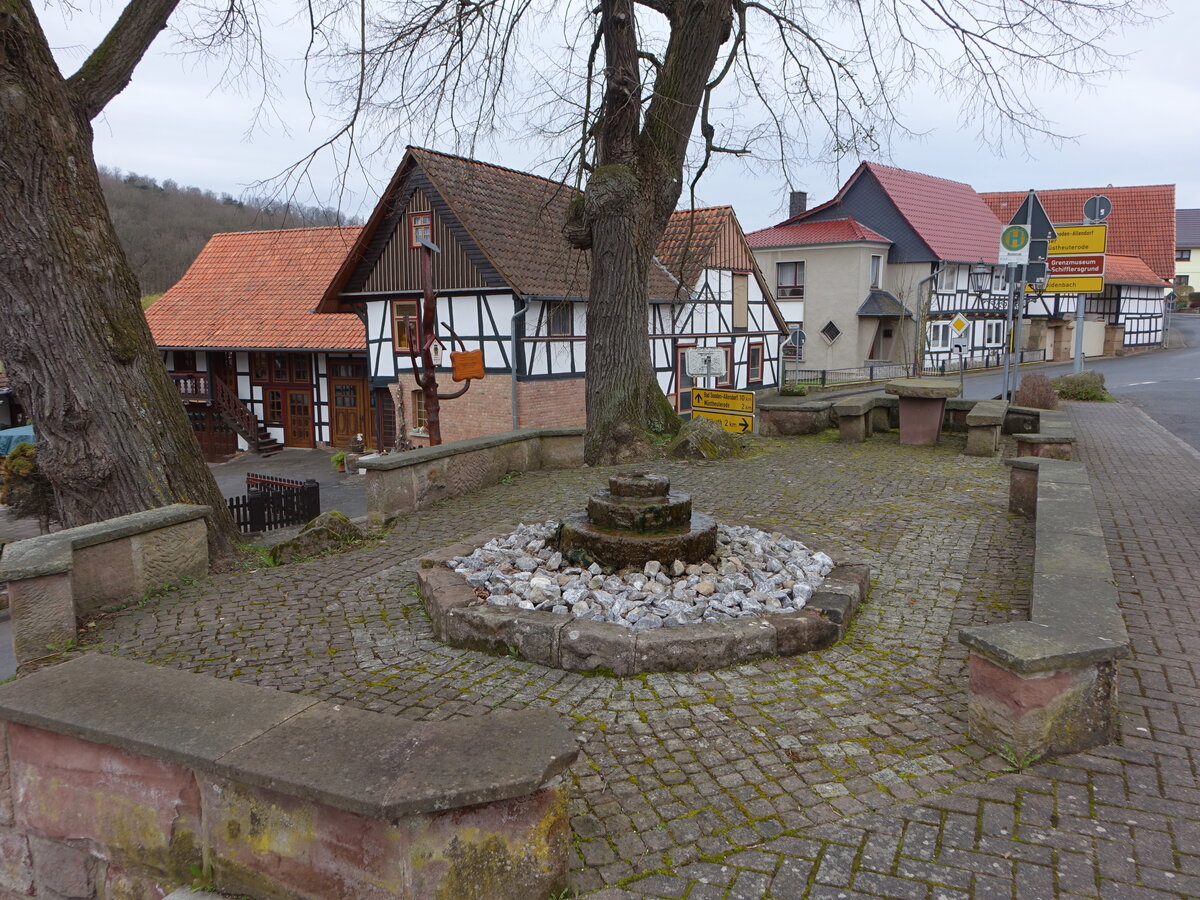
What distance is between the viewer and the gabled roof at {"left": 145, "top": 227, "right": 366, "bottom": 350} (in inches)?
1019

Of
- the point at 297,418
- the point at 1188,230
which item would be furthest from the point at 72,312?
the point at 1188,230

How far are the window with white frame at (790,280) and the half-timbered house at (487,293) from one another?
15.2 meters

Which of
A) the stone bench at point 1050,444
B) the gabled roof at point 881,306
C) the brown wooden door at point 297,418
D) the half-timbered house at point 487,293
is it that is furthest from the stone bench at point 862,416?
the gabled roof at point 881,306

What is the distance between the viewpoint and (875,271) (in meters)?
36.6

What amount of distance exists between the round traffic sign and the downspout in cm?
964

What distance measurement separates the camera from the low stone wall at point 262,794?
2639 mm

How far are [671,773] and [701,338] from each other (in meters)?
22.3

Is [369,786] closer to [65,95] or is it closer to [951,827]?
[951,827]

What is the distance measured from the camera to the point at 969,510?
26.8 feet

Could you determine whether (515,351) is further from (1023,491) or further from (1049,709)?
(1049,709)

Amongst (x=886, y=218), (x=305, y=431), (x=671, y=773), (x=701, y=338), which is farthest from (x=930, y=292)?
(x=671, y=773)

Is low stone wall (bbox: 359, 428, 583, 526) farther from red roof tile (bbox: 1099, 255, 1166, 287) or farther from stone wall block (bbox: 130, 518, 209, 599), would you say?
red roof tile (bbox: 1099, 255, 1166, 287)

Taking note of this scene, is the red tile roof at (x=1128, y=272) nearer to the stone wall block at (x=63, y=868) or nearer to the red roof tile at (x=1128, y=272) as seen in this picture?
the red roof tile at (x=1128, y=272)

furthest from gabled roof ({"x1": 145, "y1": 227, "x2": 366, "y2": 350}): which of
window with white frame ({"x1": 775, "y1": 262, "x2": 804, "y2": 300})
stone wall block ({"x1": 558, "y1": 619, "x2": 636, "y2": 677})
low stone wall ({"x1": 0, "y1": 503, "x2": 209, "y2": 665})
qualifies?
stone wall block ({"x1": 558, "y1": 619, "x2": 636, "y2": 677})
